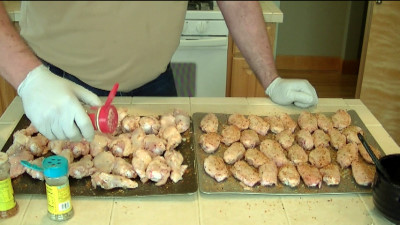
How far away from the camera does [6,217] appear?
0.91 meters

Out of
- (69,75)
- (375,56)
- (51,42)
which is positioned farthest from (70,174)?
(375,56)

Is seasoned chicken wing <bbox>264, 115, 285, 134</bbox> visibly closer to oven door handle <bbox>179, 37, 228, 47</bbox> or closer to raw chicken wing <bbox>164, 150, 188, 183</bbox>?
raw chicken wing <bbox>164, 150, 188, 183</bbox>

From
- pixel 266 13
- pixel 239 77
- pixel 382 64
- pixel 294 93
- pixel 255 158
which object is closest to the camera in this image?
pixel 255 158

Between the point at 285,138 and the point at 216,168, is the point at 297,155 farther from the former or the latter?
the point at 216,168

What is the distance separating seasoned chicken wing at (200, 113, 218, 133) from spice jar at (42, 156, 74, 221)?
42cm

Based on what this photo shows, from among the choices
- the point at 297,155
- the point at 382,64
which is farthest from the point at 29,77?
the point at 382,64

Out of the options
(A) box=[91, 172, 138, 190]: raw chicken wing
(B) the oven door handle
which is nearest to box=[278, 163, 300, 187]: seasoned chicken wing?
(A) box=[91, 172, 138, 190]: raw chicken wing

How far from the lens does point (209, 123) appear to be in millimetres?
1224

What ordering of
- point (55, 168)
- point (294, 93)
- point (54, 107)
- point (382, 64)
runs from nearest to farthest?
point (55, 168)
point (54, 107)
point (294, 93)
point (382, 64)

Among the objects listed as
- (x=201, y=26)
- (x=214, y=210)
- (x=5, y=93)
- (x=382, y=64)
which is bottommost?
(x=5, y=93)

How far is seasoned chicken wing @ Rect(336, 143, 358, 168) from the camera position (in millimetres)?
1090

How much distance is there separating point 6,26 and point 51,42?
0.63 feet

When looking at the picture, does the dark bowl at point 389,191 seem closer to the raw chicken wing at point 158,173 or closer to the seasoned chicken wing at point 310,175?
the seasoned chicken wing at point 310,175

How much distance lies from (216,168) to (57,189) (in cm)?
35
